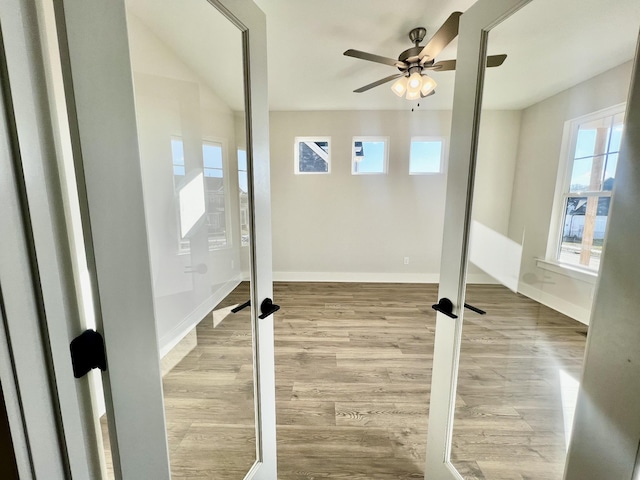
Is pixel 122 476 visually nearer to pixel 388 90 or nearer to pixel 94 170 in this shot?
pixel 94 170

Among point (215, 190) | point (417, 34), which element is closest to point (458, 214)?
point (215, 190)

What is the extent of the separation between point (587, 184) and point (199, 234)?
7.21ft

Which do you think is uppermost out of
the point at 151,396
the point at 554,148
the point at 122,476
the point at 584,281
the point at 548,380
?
the point at 554,148

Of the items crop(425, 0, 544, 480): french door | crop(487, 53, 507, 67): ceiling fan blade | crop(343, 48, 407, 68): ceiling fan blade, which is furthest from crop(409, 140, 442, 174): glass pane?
crop(425, 0, 544, 480): french door

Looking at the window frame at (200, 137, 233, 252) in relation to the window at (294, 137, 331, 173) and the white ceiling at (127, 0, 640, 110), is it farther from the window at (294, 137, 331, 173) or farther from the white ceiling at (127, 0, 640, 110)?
the window at (294, 137, 331, 173)

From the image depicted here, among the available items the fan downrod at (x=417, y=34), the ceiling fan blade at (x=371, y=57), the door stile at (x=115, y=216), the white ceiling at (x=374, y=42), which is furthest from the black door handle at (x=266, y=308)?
the fan downrod at (x=417, y=34)

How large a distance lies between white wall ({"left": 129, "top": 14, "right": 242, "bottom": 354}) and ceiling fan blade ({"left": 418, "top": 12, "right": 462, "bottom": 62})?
4.81ft

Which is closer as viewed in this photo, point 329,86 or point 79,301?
point 79,301

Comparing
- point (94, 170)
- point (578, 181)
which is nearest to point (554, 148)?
point (578, 181)

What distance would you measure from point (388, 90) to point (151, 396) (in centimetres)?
384

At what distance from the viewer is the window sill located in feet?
3.08

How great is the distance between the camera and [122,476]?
614 millimetres

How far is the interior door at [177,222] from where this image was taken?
1.69 ft

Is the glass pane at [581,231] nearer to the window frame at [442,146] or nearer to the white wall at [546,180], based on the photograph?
the white wall at [546,180]
